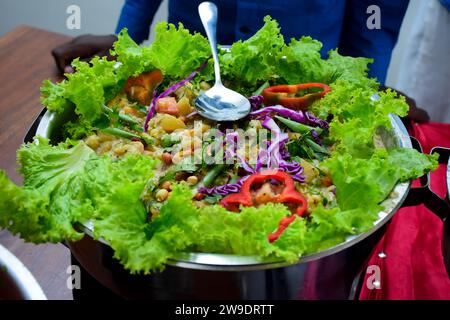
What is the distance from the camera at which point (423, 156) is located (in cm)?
107

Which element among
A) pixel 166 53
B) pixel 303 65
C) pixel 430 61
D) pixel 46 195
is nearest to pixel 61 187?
pixel 46 195

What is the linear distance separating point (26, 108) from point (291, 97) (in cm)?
94

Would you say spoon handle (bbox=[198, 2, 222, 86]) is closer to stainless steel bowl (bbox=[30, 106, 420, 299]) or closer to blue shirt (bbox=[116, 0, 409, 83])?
blue shirt (bbox=[116, 0, 409, 83])

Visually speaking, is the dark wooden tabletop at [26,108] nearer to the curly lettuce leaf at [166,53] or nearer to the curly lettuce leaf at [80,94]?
the curly lettuce leaf at [80,94]

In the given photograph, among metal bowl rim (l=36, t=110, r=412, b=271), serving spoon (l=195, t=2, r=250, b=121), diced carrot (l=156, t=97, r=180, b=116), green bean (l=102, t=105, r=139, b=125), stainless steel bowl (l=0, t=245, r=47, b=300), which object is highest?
serving spoon (l=195, t=2, r=250, b=121)

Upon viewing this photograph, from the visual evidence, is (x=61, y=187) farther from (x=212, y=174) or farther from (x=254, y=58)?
(x=254, y=58)

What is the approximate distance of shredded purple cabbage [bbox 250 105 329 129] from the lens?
125cm

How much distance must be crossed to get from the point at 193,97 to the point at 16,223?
23.2 inches

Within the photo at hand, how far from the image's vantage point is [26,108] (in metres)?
1.74

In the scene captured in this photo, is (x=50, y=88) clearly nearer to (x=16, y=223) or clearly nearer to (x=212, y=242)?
(x=16, y=223)

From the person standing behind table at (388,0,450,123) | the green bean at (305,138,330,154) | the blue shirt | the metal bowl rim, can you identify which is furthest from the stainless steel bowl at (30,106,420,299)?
the person standing behind table at (388,0,450,123)

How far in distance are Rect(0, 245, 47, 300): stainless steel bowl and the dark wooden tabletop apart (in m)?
0.47

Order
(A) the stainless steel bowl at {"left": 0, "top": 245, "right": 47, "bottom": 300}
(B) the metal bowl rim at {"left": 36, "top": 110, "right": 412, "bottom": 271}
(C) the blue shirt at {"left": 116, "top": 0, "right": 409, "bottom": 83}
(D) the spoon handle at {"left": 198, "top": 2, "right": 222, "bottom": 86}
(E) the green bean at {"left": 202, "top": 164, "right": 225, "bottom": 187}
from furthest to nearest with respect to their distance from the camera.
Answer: (C) the blue shirt at {"left": 116, "top": 0, "right": 409, "bottom": 83}
(D) the spoon handle at {"left": 198, "top": 2, "right": 222, "bottom": 86}
(E) the green bean at {"left": 202, "top": 164, "right": 225, "bottom": 187}
(B) the metal bowl rim at {"left": 36, "top": 110, "right": 412, "bottom": 271}
(A) the stainless steel bowl at {"left": 0, "top": 245, "right": 47, "bottom": 300}
